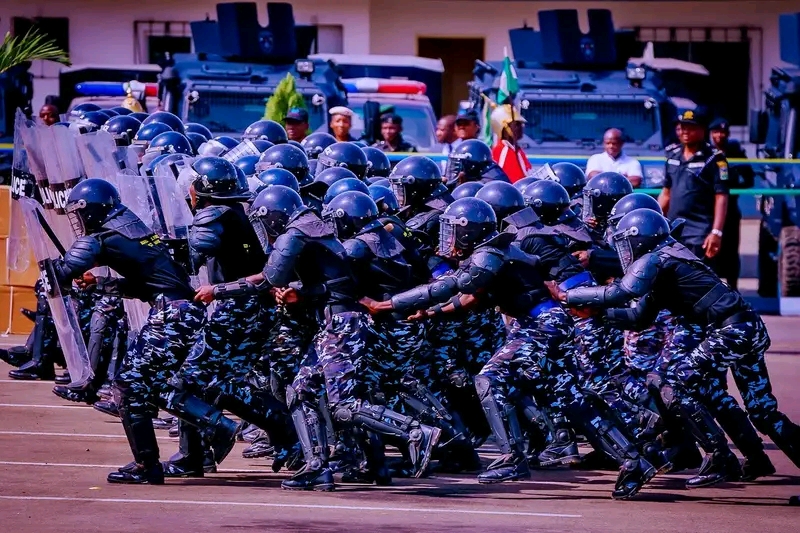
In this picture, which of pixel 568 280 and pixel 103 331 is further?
pixel 103 331

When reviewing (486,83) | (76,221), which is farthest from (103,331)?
(486,83)

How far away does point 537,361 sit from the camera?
966 centimetres

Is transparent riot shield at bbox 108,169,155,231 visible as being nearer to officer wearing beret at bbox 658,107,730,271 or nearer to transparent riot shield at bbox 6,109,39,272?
transparent riot shield at bbox 6,109,39,272

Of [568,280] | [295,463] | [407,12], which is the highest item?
[407,12]

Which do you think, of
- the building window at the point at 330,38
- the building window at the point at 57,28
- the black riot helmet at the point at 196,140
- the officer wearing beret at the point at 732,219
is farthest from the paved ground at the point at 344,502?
the building window at the point at 57,28

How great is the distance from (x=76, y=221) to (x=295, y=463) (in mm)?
1890

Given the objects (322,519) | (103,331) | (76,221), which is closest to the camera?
(322,519)

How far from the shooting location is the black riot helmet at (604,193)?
431 inches

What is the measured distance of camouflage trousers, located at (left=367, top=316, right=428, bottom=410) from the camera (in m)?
9.63

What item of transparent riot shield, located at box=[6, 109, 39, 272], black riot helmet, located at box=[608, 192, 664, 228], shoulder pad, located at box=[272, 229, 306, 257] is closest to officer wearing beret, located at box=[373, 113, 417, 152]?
transparent riot shield, located at box=[6, 109, 39, 272]

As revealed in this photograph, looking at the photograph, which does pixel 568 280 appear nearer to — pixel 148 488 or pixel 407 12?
pixel 148 488

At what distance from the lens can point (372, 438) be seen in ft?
31.6

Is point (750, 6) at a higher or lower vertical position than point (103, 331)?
higher

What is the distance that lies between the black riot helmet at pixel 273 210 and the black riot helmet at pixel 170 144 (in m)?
2.78
